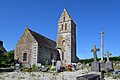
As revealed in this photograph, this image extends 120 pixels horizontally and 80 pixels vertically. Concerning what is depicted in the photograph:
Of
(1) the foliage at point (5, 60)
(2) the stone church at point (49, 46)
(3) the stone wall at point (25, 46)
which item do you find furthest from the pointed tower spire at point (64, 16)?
(1) the foliage at point (5, 60)

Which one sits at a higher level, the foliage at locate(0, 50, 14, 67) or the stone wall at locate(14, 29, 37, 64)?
the stone wall at locate(14, 29, 37, 64)

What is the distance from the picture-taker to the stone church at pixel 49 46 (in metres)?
32.2

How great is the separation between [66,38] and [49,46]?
5.91m

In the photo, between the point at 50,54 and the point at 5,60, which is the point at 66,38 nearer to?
the point at 50,54

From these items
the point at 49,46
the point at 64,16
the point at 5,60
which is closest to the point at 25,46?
the point at 5,60

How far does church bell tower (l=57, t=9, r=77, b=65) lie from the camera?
39.7 meters

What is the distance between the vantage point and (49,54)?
35.7 m

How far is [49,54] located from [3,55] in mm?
8792

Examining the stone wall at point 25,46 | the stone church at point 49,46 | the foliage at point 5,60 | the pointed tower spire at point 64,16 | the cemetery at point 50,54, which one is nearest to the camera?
the cemetery at point 50,54

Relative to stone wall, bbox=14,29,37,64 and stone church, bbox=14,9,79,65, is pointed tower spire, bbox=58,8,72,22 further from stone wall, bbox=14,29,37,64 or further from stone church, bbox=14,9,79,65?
stone wall, bbox=14,29,37,64

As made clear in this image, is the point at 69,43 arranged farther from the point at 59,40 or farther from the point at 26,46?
the point at 26,46

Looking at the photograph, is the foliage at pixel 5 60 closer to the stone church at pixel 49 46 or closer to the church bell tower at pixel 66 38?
the stone church at pixel 49 46

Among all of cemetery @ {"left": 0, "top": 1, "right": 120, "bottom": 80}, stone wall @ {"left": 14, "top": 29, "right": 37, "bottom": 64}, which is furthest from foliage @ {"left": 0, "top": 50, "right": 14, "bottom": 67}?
stone wall @ {"left": 14, "top": 29, "right": 37, "bottom": 64}

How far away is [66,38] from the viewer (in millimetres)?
41062
